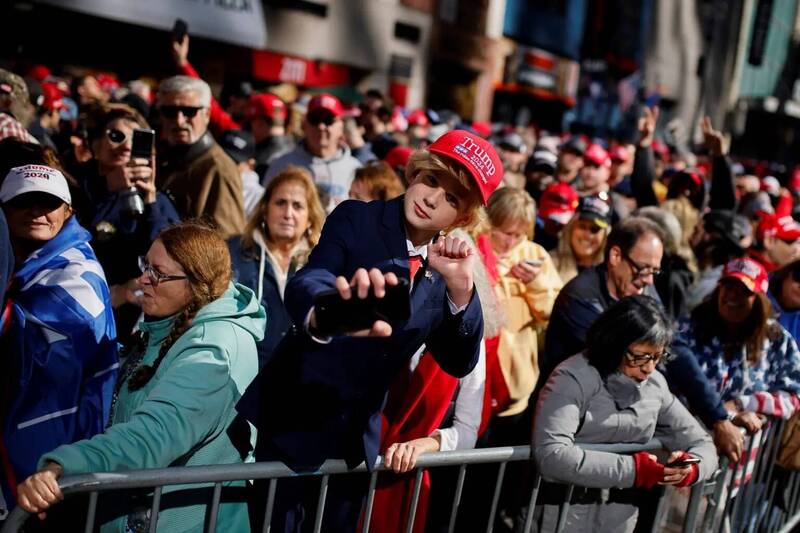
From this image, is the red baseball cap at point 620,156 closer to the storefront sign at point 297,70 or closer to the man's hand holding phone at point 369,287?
the man's hand holding phone at point 369,287

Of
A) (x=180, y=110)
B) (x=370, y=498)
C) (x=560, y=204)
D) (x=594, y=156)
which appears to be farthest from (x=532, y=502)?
(x=594, y=156)

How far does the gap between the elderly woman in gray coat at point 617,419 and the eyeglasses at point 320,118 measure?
10.6 feet

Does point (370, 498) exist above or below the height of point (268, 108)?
below

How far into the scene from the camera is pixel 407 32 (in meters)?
22.8

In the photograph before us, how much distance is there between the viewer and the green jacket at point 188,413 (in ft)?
8.18

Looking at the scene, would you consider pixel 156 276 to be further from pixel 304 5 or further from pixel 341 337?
pixel 304 5

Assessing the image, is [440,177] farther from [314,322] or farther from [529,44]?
[529,44]

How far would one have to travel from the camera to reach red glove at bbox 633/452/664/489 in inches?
132

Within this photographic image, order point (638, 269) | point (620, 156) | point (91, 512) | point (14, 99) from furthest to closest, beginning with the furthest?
point (620, 156), point (14, 99), point (638, 269), point (91, 512)

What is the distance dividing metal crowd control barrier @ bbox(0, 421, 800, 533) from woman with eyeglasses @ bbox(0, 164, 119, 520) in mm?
719

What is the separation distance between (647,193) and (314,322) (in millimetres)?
5365

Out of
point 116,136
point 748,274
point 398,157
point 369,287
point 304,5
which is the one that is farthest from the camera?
point 304,5

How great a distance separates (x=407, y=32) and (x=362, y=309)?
21737 millimetres

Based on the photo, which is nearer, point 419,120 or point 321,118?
Answer: point 321,118
